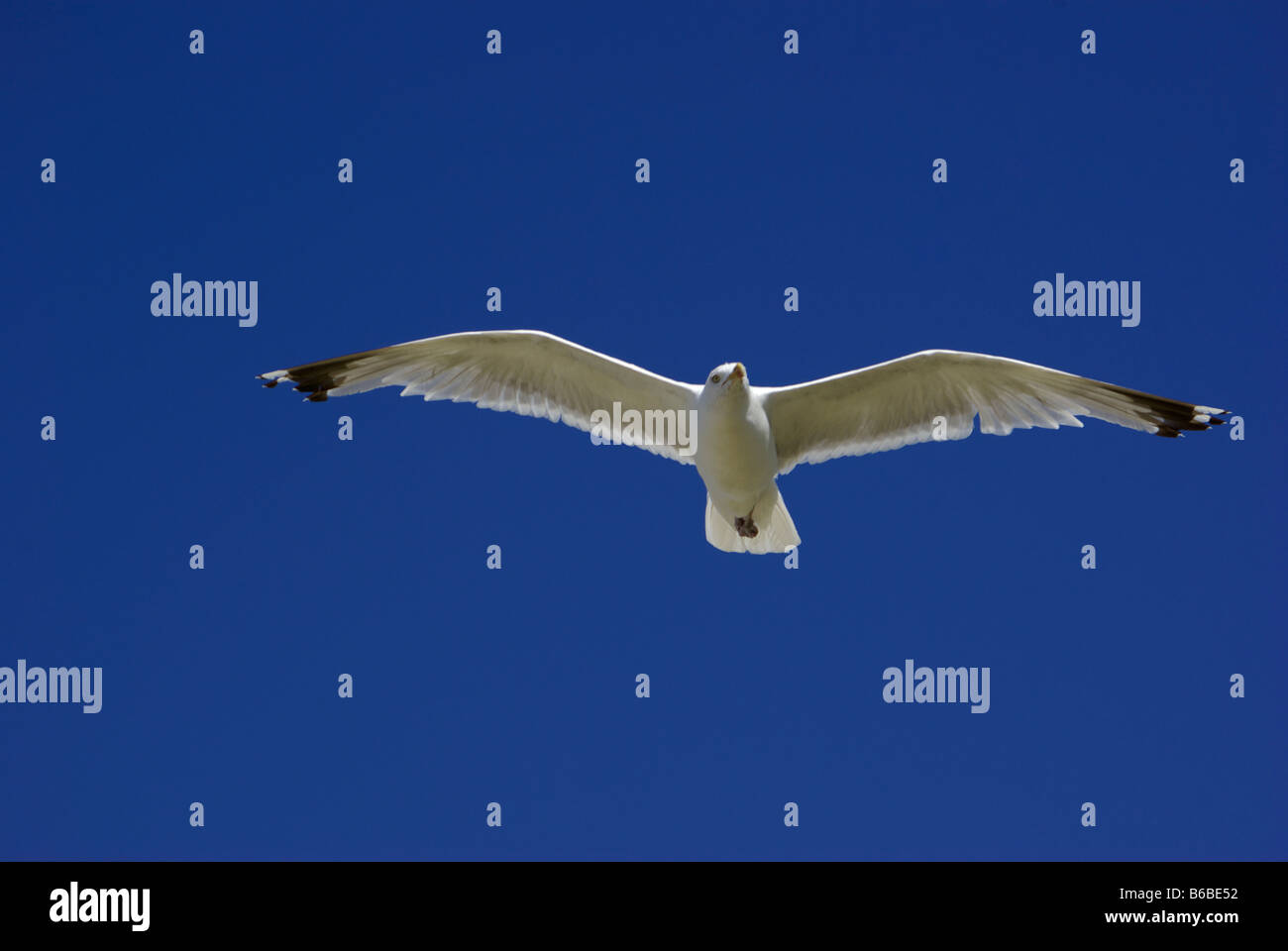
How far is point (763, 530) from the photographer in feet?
37.5

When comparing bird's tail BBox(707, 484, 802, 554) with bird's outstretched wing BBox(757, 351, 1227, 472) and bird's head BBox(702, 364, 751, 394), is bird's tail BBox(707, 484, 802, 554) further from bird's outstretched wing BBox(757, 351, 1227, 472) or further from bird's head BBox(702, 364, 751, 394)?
bird's head BBox(702, 364, 751, 394)

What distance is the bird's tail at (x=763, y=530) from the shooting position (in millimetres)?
11383

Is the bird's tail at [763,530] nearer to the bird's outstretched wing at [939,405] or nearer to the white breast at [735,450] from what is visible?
the white breast at [735,450]

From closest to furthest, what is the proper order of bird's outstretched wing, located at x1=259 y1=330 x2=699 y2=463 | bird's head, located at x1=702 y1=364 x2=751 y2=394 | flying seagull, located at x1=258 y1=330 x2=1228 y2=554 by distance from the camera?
bird's head, located at x1=702 y1=364 x2=751 y2=394
flying seagull, located at x1=258 y1=330 x2=1228 y2=554
bird's outstretched wing, located at x1=259 y1=330 x2=699 y2=463

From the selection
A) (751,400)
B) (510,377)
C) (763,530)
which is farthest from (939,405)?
(510,377)

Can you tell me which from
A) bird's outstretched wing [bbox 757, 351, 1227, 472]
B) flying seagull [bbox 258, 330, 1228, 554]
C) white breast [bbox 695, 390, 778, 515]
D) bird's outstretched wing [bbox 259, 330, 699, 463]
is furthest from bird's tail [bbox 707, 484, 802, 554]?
bird's outstretched wing [bbox 259, 330, 699, 463]

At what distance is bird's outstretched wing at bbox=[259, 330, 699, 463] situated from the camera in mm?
11211

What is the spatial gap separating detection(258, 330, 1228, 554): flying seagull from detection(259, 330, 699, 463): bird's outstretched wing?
0.03 feet

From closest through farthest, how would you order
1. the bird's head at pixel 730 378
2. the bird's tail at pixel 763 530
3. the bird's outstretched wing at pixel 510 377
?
the bird's head at pixel 730 378, the bird's outstretched wing at pixel 510 377, the bird's tail at pixel 763 530

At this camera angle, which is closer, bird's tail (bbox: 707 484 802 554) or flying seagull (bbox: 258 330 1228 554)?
flying seagull (bbox: 258 330 1228 554)

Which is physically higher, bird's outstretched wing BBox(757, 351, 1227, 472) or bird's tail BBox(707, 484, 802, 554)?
bird's outstretched wing BBox(757, 351, 1227, 472)

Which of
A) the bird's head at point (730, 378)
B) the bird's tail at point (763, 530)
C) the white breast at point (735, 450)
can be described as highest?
the bird's head at point (730, 378)

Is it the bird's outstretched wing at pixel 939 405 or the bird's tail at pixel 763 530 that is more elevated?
the bird's outstretched wing at pixel 939 405

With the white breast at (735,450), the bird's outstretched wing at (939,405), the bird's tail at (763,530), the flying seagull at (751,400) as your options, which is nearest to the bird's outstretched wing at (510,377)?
the flying seagull at (751,400)
